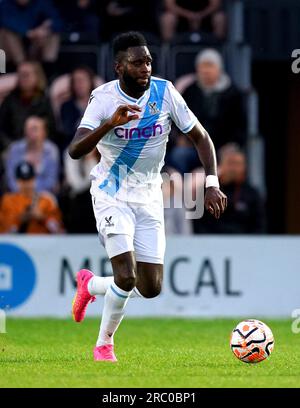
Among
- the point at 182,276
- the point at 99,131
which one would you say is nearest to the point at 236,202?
the point at 182,276

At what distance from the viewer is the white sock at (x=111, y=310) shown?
9258 mm

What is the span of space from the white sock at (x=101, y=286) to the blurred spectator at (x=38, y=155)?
220 inches

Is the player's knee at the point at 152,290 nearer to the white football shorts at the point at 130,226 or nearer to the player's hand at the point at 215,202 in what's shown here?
the white football shorts at the point at 130,226

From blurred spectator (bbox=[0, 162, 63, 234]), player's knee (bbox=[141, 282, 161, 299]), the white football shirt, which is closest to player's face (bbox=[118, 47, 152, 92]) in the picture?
the white football shirt

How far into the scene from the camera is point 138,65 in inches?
358

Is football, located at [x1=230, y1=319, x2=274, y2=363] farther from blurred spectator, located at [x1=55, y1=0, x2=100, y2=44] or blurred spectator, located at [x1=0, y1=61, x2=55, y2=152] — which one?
blurred spectator, located at [x1=55, y1=0, x2=100, y2=44]

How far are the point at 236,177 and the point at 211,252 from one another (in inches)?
46.1

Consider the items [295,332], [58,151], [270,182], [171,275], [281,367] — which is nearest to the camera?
[281,367]

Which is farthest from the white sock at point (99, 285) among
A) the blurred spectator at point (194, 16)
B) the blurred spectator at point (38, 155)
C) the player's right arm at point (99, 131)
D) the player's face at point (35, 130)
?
the blurred spectator at point (194, 16)

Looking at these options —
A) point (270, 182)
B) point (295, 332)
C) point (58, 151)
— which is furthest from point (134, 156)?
point (270, 182)

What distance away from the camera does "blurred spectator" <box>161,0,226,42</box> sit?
17.5m

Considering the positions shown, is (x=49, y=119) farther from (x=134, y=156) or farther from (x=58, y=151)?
(x=134, y=156)

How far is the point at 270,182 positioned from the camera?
64.6 ft

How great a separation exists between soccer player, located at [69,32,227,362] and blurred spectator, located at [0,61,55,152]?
6.36 m
